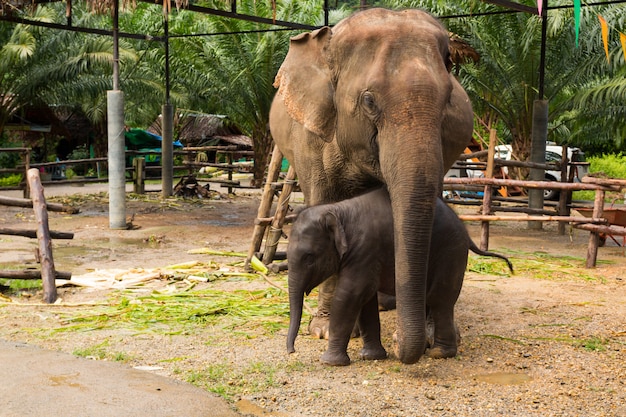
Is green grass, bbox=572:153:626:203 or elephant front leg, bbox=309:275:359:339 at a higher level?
green grass, bbox=572:153:626:203

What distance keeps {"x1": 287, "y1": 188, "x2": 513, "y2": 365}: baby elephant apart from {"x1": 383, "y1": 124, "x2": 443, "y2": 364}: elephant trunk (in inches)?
18.2

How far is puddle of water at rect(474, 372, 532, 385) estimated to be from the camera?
192 inches

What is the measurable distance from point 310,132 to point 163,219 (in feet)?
28.4

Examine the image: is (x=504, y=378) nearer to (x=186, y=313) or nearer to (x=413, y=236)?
(x=413, y=236)

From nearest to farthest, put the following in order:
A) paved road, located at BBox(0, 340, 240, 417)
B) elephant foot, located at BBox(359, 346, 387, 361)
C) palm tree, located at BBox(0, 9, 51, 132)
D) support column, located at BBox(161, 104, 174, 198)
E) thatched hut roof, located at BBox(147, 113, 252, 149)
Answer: paved road, located at BBox(0, 340, 240, 417) < elephant foot, located at BBox(359, 346, 387, 361) < support column, located at BBox(161, 104, 174, 198) < palm tree, located at BBox(0, 9, 51, 132) < thatched hut roof, located at BBox(147, 113, 252, 149)

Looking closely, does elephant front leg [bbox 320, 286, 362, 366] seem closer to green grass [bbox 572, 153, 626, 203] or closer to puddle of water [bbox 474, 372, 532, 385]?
puddle of water [bbox 474, 372, 532, 385]

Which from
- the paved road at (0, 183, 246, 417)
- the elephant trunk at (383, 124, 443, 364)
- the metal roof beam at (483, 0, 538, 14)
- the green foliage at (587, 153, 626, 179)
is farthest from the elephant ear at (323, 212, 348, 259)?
the green foliage at (587, 153, 626, 179)

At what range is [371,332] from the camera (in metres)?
5.23

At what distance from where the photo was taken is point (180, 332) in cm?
602

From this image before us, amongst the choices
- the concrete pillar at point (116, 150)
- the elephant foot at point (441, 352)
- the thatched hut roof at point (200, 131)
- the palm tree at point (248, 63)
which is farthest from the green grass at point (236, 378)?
the thatched hut roof at point (200, 131)

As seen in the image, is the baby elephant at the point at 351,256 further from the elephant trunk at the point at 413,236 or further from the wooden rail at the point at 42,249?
the wooden rail at the point at 42,249

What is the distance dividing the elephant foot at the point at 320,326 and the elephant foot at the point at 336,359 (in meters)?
0.63

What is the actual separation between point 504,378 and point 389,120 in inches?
66.9

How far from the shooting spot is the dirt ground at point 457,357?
4.49m
